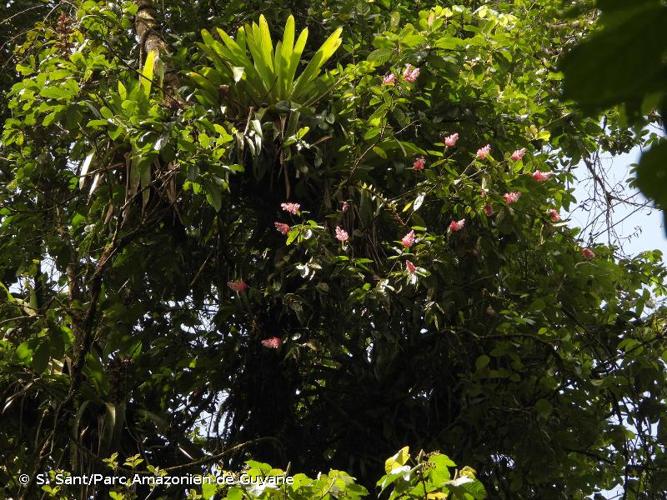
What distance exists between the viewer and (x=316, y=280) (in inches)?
112

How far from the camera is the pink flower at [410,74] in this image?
2.99 m

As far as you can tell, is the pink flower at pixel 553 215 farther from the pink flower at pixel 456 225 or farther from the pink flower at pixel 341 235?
the pink flower at pixel 341 235

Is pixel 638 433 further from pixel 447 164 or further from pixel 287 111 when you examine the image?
pixel 287 111

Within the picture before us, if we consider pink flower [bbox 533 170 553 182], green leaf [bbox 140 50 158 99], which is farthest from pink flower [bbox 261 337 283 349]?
pink flower [bbox 533 170 553 182]

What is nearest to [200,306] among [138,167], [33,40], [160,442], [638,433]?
[160,442]

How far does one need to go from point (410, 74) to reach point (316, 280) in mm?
790

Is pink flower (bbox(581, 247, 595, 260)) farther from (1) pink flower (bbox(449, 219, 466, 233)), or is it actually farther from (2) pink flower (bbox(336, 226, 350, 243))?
(2) pink flower (bbox(336, 226, 350, 243))

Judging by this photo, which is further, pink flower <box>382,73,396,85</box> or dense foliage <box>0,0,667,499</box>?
pink flower <box>382,73,396,85</box>

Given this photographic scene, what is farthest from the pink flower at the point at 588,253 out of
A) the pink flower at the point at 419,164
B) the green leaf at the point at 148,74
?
the green leaf at the point at 148,74

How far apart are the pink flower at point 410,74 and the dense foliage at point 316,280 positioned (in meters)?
0.01

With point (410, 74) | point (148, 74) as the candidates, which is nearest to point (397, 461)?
point (410, 74)

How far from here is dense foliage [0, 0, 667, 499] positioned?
111 inches

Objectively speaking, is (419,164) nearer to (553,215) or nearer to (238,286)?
(553,215)

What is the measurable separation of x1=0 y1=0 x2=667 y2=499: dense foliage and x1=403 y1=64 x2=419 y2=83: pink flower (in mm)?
13
